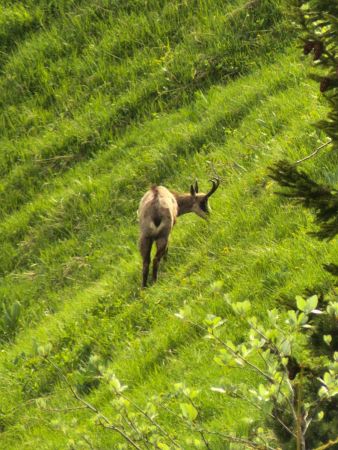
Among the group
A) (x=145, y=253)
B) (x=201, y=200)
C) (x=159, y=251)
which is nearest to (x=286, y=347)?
(x=159, y=251)

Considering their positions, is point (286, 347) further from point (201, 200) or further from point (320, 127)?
point (201, 200)

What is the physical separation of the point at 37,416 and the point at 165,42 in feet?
33.0

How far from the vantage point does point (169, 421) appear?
8.54 meters

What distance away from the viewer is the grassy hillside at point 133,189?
32.9ft

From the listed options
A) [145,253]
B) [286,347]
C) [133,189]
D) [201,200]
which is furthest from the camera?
[133,189]

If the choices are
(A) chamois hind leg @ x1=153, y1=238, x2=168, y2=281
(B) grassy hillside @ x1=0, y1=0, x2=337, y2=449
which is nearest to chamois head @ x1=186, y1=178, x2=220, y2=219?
(B) grassy hillside @ x1=0, y1=0, x2=337, y2=449

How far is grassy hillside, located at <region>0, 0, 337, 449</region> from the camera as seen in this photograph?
1002 centimetres

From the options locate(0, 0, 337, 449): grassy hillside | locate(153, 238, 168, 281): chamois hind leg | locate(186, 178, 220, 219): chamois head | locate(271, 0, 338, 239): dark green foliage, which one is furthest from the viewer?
locate(186, 178, 220, 219): chamois head

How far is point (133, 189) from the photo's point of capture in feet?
51.4

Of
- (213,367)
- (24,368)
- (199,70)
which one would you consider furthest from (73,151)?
(213,367)

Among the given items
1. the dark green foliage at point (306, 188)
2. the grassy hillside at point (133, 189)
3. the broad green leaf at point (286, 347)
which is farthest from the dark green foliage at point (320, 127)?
the broad green leaf at point (286, 347)

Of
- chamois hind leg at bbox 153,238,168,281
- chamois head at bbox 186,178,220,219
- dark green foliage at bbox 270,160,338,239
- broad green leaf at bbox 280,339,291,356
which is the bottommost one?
chamois head at bbox 186,178,220,219

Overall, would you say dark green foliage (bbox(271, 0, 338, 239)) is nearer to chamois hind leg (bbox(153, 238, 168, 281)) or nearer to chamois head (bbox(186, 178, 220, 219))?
chamois hind leg (bbox(153, 238, 168, 281))

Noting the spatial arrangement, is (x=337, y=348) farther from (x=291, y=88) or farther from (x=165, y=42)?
(x=165, y=42)
